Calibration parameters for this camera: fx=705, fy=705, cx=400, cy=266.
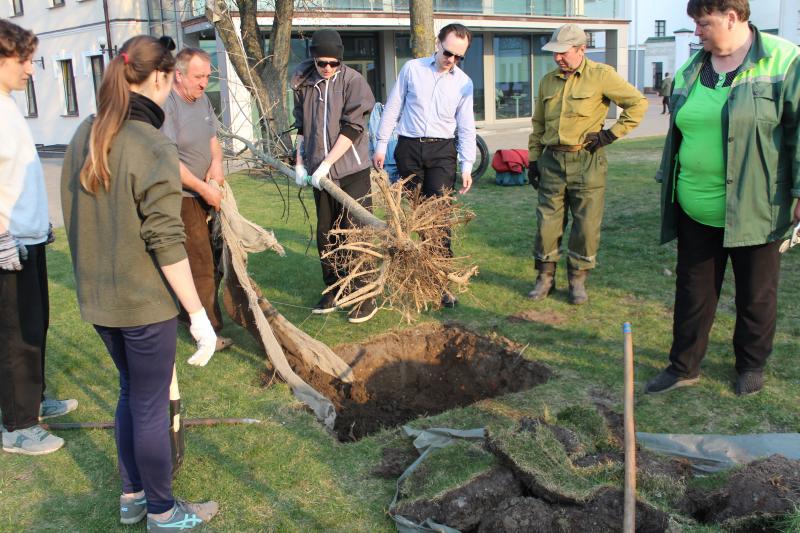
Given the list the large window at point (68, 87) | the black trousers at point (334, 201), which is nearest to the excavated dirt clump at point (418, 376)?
the black trousers at point (334, 201)

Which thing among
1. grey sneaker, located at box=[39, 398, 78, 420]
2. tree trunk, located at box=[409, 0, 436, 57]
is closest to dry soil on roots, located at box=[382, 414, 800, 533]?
grey sneaker, located at box=[39, 398, 78, 420]

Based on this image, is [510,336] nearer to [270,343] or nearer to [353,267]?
[353,267]

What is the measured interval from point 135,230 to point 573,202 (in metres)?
3.75

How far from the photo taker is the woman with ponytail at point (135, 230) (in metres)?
2.49

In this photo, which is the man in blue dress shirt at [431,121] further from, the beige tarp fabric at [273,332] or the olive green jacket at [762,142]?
the olive green jacket at [762,142]

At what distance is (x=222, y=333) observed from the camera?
214 inches

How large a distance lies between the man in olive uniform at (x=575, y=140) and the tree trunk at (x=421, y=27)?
4.00 m

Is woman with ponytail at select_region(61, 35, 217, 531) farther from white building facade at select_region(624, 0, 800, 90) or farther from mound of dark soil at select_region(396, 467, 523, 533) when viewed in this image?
white building facade at select_region(624, 0, 800, 90)

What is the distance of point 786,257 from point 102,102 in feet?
20.5

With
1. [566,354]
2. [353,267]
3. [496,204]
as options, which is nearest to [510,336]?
[566,354]

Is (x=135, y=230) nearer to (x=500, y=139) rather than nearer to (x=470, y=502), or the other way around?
(x=470, y=502)

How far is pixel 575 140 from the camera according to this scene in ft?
17.4

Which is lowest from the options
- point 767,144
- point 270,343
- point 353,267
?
point 270,343

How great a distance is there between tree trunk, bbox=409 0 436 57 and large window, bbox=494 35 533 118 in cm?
1875
